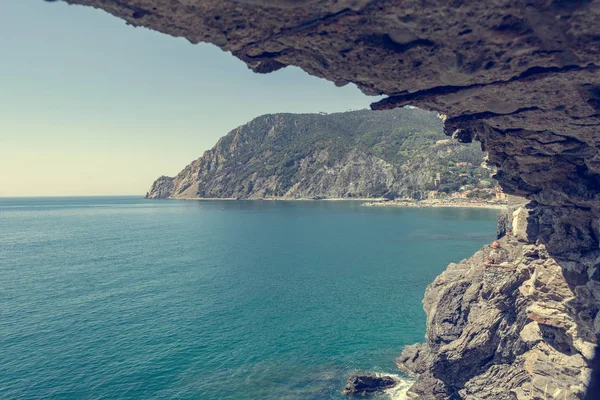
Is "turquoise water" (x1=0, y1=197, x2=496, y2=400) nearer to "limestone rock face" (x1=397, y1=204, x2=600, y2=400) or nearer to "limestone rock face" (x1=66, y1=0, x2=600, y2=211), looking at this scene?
"limestone rock face" (x1=397, y1=204, x2=600, y2=400)

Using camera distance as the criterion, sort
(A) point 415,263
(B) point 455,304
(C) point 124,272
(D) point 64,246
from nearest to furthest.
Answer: (B) point 455,304 → (C) point 124,272 → (A) point 415,263 → (D) point 64,246

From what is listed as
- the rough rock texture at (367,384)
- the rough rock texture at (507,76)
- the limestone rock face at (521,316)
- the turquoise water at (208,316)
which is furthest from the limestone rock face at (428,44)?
the turquoise water at (208,316)

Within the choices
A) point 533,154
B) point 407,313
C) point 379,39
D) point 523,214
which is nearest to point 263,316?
point 407,313

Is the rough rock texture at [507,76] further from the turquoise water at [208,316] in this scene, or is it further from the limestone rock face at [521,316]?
the turquoise water at [208,316]

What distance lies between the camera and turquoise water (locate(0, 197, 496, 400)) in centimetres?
3812

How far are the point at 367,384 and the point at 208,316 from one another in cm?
2724

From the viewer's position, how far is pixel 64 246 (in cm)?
11006

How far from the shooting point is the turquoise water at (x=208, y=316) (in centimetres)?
3812

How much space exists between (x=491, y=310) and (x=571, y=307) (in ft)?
28.6

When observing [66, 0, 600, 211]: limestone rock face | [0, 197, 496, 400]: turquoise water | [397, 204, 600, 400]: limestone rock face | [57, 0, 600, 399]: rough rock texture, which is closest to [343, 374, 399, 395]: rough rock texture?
[0, 197, 496, 400]: turquoise water

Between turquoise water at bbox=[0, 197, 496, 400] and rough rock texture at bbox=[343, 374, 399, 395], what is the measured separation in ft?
4.69

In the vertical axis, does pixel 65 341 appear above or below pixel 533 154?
below

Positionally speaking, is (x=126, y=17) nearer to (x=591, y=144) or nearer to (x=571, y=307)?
(x=591, y=144)

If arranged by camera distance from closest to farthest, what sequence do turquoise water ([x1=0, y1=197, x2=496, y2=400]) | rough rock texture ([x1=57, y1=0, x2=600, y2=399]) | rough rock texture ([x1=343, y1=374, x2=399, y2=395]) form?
rough rock texture ([x1=57, y1=0, x2=600, y2=399]) → rough rock texture ([x1=343, y1=374, x2=399, y2=395]) → turquoise water ([x1=0, y1=197, x2=496, y2=400])
